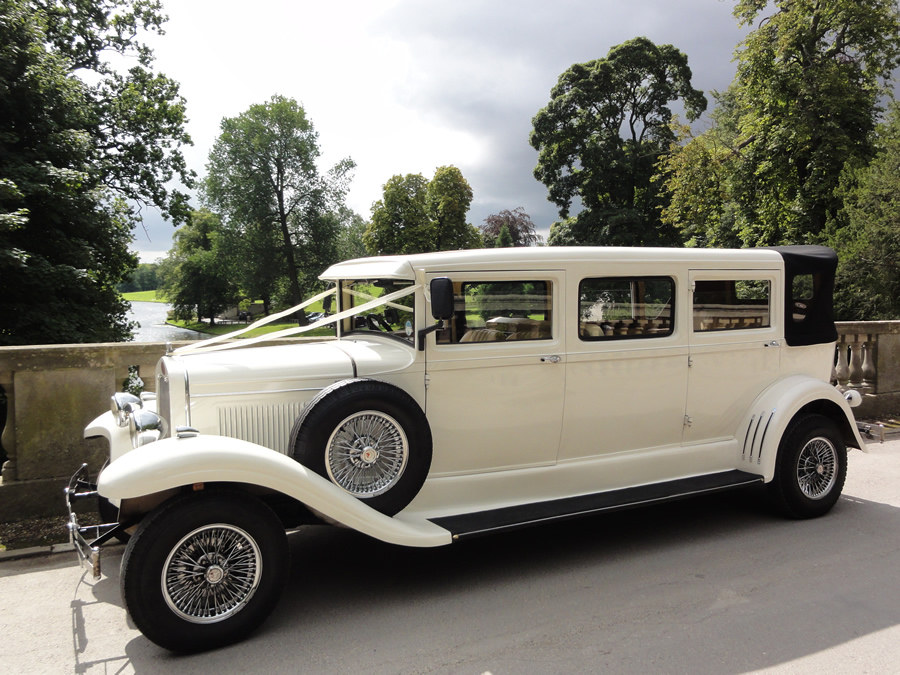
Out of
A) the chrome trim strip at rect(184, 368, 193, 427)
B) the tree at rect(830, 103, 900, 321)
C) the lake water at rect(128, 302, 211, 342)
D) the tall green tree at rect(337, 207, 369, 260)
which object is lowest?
the lake water at rect(128, 302, 211, 342)

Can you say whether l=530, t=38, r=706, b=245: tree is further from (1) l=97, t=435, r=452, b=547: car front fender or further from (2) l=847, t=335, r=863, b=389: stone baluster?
(1) l=97, t=435, r=452, b=547: car front fender

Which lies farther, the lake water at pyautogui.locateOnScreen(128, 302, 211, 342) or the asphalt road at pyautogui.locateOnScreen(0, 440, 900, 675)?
the lake water at pyautogui.locateOnScreen(128, 302, 211, 342)

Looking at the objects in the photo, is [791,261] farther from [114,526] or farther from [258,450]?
[114,526]

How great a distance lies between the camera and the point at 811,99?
2111 cm

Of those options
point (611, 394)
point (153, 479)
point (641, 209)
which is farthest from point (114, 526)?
point (641, 209)

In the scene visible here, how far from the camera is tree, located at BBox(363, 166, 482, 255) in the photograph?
4975 cm

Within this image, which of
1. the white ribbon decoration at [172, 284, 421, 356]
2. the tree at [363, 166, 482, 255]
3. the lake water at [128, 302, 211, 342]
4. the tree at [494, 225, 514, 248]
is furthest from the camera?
the tree at [494, 225, 514, 248]

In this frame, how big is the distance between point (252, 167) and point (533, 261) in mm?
45463

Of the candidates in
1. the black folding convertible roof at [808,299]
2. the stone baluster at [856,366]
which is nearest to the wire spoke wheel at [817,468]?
the black folding convertible roof at [808,299]

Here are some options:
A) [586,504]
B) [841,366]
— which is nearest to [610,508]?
[586,504]

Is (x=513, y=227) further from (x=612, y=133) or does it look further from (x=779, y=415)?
(x=779, y=415)

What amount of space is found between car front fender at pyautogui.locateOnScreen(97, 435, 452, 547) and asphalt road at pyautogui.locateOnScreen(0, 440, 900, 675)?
554mm

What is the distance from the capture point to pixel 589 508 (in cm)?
438

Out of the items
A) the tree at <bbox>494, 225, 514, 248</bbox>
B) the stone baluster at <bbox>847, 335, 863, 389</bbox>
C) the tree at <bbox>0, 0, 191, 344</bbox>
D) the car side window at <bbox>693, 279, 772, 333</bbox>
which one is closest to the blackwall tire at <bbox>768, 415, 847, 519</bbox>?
the car side window at <bbox>693, 279, 772, 333</bbox>
